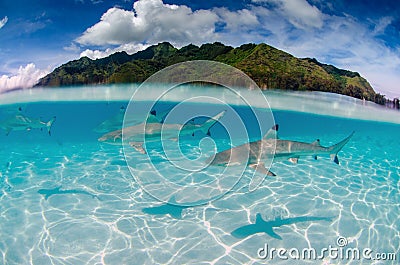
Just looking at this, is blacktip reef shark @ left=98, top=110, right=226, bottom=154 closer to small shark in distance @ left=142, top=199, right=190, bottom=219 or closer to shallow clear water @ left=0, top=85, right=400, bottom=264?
shallow clear water @ left=0, top=85, right=400, bottom=264

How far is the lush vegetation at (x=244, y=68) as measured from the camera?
1970 cm

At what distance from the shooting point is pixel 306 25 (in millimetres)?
15836

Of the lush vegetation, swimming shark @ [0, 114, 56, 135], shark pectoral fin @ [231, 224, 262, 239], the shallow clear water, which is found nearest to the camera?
the shallow clear water

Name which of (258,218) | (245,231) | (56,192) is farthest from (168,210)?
(56,192)

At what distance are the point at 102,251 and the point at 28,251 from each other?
1399mm

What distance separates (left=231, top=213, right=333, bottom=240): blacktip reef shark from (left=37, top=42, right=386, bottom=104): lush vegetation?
1440 centimetres

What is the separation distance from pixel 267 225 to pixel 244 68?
1664cm

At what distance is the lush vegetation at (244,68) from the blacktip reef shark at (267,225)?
47.2 feet

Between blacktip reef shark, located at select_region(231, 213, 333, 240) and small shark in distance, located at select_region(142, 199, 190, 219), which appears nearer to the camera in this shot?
blacktip reef shark, located at select_region(231, 213, 333, 240)

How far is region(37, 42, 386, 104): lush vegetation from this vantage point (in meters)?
19.7

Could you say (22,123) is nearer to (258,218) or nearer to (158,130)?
(158,130)

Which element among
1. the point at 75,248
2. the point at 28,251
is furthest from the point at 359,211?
the point at 28,251

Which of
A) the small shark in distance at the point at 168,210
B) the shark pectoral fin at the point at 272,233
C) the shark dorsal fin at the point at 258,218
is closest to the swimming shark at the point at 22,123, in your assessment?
the small shark in distance at the point at 168,210

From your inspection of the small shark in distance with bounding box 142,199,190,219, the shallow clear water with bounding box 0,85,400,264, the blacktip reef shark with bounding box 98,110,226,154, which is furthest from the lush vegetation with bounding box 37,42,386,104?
the small shark in distance with bounding box 142,199,190,219
